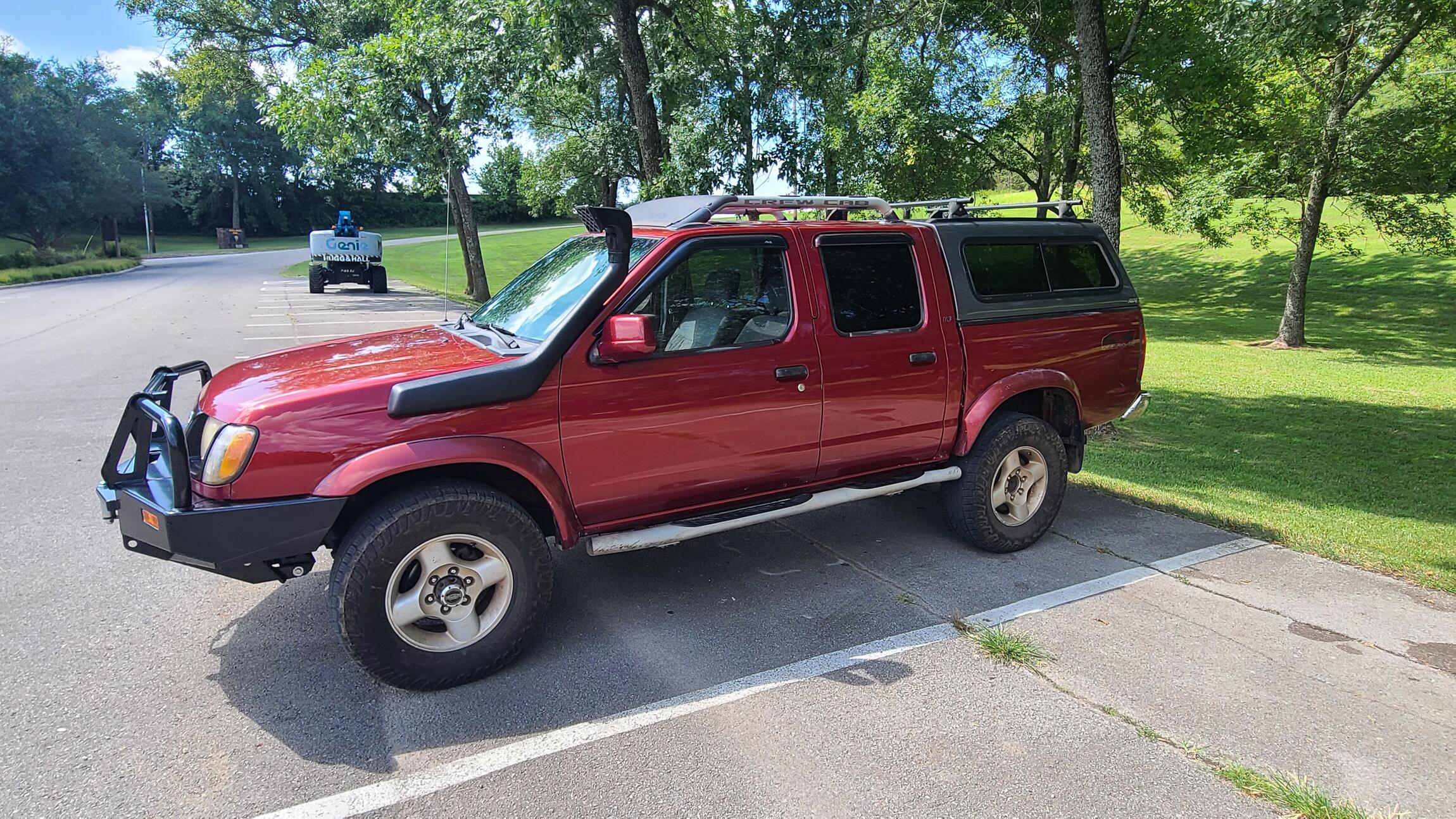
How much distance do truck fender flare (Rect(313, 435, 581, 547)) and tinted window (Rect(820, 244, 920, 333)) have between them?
171 centimetres

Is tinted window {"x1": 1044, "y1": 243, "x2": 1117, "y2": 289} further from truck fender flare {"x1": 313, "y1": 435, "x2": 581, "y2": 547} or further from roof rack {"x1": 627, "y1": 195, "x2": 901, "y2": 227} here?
truck fender flare {"x1": 313, "y1": 435, "x2": 581, "y2": 547}

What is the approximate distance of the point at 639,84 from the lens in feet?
37.7

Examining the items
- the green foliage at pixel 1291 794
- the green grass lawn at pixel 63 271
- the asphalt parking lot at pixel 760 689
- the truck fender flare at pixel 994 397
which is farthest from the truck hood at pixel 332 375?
the green grass lawn at pixel 63 271

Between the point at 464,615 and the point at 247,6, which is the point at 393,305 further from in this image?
the point at 464,615

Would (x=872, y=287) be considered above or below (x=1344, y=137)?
below

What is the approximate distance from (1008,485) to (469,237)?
806 inches

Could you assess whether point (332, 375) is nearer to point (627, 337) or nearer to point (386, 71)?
point (627, 337)

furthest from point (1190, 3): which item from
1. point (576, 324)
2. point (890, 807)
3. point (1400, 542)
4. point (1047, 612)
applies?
point (890, 807)

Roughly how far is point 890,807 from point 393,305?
20.7 metres

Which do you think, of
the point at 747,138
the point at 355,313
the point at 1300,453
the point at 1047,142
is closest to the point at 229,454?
the point at 1300,453

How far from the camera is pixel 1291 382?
13.5 meters

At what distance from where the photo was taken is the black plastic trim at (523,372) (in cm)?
340

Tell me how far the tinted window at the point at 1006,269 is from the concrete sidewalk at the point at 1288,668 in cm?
184

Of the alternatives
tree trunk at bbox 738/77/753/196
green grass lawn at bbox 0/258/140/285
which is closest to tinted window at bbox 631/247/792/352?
tree trunk at bbox 738/77/753/196
